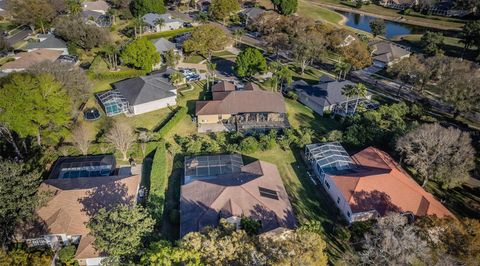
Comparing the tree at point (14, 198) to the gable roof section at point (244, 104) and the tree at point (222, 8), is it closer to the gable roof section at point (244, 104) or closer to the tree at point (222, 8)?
the gable roof section at point (244, 104)

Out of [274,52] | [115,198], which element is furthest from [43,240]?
[274,52]

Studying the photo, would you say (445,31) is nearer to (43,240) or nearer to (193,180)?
(193,180)

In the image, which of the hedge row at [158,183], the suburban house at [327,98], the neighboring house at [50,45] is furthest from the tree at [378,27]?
the neighboring house at [50,45]

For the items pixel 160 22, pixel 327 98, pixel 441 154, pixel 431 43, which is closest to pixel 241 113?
pixel 327 98

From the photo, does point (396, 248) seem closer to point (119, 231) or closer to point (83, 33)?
point (119, 231)

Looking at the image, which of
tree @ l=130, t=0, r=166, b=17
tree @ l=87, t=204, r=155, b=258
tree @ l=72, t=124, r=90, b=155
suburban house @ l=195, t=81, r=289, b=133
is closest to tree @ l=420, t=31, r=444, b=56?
suburban house @ l=195, t=81, r=289, b=133

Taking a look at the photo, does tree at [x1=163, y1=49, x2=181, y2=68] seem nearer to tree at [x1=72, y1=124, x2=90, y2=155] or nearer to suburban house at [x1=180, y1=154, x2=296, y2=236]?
tree at [x1=72, y1=124, x2=90, y2=155]
